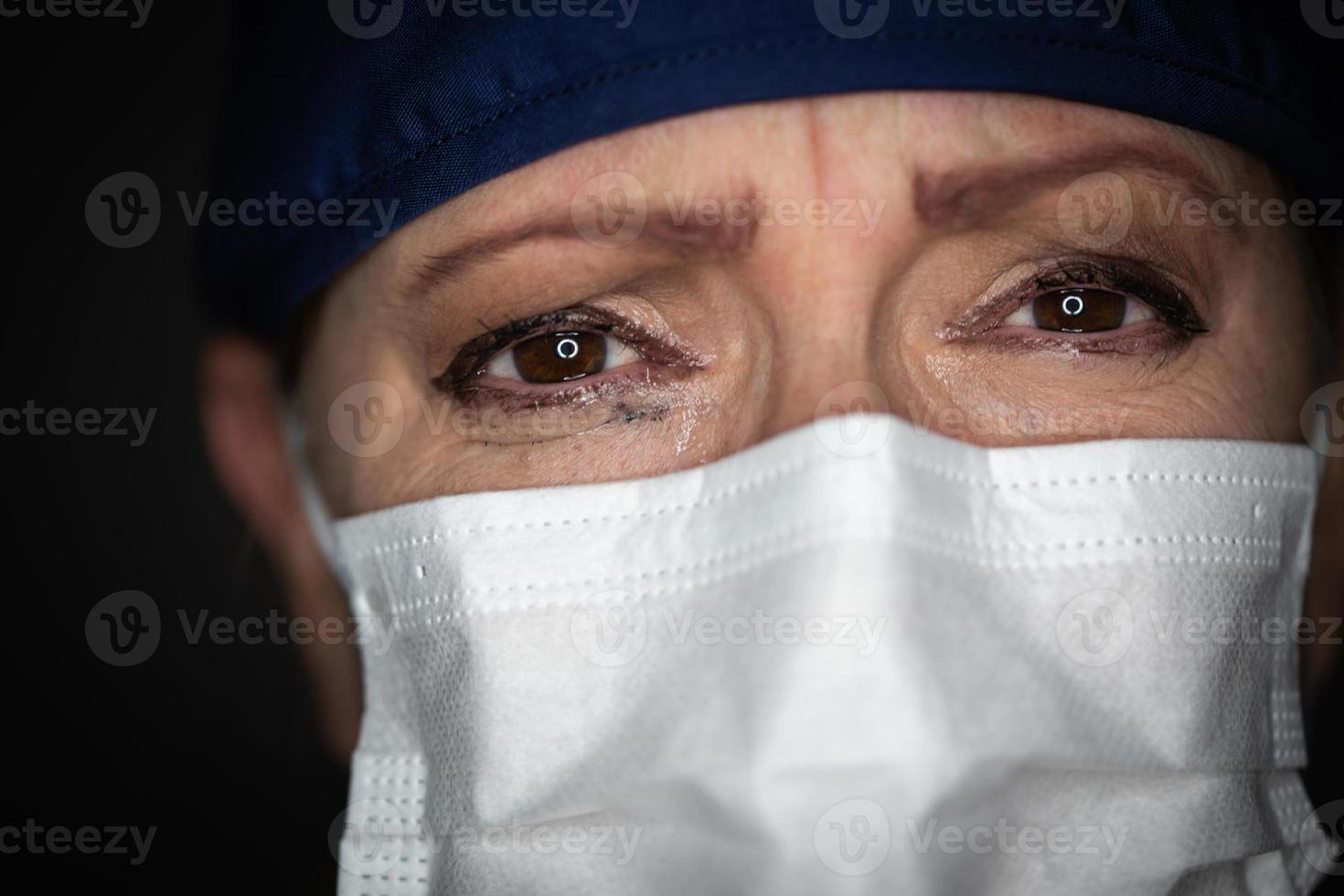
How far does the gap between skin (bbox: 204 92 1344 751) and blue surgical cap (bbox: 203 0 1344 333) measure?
0.03 meters

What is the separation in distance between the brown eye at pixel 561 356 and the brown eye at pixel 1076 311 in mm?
532

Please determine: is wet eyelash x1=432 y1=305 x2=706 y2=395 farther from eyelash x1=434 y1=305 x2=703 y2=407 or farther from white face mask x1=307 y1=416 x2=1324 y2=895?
white face mask x1=307 y1=416 x2=1324 y2=895

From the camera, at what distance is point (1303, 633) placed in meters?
1.65

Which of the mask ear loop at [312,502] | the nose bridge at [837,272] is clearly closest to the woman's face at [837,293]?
the nose bridge at [837,272]

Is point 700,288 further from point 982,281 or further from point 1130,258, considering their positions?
point 1130,258

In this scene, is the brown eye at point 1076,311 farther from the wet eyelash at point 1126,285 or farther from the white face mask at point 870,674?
the white face mask at point 870,674

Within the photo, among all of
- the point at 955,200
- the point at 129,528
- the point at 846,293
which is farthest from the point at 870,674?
the point at 129,528

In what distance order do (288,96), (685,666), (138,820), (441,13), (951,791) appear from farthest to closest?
(138,820)
(288,96)
(441,13)
(685,666)
(951,791)

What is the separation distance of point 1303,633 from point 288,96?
159 cm

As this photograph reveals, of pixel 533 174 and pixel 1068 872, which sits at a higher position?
pixel 533 174

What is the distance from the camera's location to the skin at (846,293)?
127 centimetres

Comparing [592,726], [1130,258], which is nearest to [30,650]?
[592,726]

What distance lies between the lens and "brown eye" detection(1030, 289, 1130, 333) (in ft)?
4.55

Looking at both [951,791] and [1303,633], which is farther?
[1303,633]
